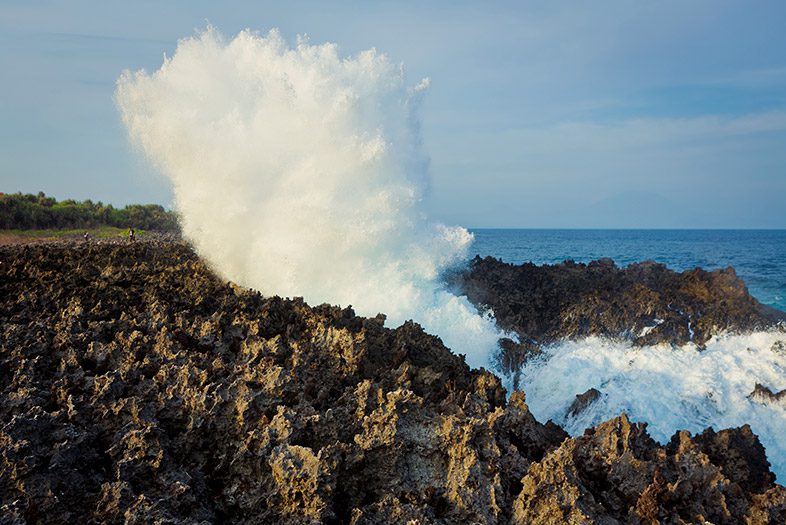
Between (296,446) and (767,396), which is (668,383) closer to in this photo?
(767,396)

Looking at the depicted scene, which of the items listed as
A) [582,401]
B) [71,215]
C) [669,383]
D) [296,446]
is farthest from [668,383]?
[71,215]

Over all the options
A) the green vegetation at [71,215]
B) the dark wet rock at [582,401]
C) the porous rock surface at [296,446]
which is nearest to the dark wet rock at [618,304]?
the dark wet rock at [582,401]

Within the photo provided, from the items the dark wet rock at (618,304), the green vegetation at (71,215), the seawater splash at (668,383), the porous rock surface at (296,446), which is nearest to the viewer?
the porous rock surface at (296,446)

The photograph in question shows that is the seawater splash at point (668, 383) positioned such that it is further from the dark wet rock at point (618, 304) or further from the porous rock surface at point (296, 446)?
the porous rock surface at point (296, 446)

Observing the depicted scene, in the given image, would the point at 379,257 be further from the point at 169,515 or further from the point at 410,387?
the point at 169,515

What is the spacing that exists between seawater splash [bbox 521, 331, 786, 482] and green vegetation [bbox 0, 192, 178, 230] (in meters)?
24.2

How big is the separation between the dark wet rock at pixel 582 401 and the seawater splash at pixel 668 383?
0.08 metres

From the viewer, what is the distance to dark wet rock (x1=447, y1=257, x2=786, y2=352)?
14.4 metres

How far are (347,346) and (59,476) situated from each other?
3446mm

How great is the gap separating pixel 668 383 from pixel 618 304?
3.59 m

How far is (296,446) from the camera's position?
5.28m

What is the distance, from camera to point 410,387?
693 cm

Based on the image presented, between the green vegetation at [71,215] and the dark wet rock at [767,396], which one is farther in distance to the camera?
the green vegetation at [71,215]

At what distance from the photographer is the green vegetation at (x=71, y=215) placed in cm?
2739
